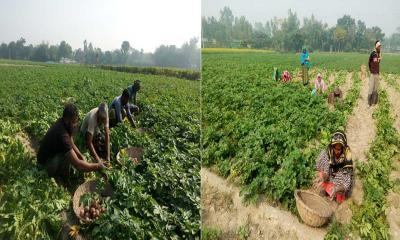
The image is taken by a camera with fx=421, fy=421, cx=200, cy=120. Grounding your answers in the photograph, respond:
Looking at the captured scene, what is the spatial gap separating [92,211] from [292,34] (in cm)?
237

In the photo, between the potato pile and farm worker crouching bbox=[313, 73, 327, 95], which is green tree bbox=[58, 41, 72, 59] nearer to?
the potato pile

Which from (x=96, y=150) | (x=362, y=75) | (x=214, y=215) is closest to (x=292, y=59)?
(x=362, y=75)

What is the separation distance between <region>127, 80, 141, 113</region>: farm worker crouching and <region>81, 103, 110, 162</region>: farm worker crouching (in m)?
0.68

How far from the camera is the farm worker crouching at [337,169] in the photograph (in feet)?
11.6

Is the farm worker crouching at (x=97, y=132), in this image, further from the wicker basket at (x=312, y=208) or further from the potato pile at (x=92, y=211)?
the wicker basket at (x=312, y=208)

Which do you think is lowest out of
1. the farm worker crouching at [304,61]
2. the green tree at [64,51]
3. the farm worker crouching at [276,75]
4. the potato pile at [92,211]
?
the potato pile at [92,211]

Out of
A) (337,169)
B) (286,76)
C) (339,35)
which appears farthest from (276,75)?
(337,169)

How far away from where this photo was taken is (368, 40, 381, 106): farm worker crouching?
3398 millimetres

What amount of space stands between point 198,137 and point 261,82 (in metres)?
0.94

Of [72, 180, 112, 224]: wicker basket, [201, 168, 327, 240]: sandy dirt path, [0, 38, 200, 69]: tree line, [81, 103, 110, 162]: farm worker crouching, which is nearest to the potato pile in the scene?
[72, 180, 112, 224]: wicker basket

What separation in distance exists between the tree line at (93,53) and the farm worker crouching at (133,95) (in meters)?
0.29

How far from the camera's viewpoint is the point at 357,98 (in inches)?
144

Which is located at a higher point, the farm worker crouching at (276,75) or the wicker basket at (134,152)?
the farm worker crouching at (276,75)

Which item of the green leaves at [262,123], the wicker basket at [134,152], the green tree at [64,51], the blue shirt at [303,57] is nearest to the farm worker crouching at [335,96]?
the green leaves at [262,123]
